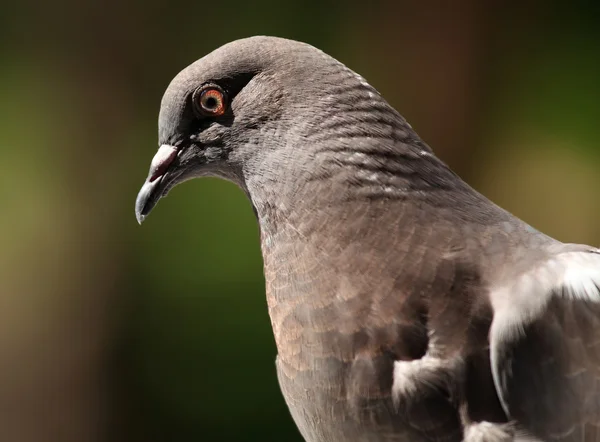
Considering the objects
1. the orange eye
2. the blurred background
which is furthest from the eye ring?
the blurred background

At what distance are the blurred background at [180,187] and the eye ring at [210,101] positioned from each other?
6.57 ft

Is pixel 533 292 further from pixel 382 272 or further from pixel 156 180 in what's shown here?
pixel 156 180

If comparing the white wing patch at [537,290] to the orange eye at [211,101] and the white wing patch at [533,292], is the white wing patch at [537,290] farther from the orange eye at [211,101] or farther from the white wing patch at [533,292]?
the orange eye at [211,101]

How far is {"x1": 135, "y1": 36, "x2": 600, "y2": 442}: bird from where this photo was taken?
1.23 metres

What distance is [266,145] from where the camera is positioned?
4.77 ft

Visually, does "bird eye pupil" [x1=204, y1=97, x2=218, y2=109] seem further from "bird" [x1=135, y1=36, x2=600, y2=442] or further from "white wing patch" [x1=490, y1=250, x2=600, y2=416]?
"white wing patch" [x1=490, y1=250, x2=600, y2=416]

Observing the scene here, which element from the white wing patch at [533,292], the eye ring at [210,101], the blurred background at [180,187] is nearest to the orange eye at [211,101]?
the eye ring at [210,101]

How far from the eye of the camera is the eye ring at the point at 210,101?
58.0 inches

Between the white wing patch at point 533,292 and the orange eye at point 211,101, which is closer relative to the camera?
the white wing patch at point 533,292

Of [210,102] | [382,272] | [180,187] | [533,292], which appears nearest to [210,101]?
[210,102]

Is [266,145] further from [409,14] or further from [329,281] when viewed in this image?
[409,14]

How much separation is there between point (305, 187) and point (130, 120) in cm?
252

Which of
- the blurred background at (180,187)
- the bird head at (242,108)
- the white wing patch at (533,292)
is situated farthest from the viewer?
the blurred background at (180,187)

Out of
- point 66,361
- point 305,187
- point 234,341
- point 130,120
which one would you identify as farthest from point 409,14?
point 305,187
